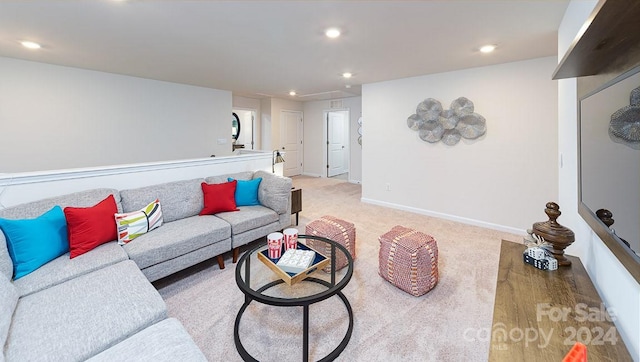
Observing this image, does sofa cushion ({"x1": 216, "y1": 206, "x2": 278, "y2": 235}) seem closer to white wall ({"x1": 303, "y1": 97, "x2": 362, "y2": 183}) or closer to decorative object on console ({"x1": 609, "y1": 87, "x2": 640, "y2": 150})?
decorative object on console ({"x1": 609, "y1": 87, "x2": 640, "y2": 150})

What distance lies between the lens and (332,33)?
8.30 feet

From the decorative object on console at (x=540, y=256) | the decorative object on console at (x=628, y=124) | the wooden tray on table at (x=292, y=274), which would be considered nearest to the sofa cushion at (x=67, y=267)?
the wooden tray on table at (x=292, y=274)

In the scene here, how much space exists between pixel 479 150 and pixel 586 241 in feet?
8.45

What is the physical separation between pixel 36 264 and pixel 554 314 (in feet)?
9.45

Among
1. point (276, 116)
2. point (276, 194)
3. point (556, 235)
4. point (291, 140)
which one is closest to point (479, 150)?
point (556, 235)

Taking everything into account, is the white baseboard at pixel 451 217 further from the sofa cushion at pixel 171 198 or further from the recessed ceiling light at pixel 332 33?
the sofa cushion at pixel 171 198

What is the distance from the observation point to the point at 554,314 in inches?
43.2

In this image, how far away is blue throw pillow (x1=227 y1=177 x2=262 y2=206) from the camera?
3.13 m

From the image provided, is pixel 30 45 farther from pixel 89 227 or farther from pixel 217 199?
pixel 217 199

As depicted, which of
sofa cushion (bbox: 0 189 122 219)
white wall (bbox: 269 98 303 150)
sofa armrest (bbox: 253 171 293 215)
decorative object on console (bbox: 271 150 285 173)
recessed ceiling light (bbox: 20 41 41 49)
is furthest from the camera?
white wall (bbox: 269 98 303 150)

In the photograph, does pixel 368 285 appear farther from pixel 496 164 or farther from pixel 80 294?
pixel 496 164

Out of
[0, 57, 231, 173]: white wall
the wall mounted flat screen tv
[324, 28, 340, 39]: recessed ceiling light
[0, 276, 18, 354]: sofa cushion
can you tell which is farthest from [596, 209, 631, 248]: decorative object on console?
[0, 57, 231, 173]: white wall

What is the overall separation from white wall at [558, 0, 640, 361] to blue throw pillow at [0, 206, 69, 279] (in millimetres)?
3013

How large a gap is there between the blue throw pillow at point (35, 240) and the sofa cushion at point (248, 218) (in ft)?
3.95
